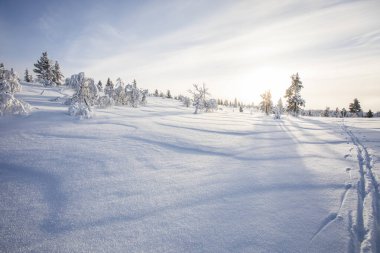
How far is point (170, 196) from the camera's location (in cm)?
377

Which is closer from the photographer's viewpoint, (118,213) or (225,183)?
(118,213)

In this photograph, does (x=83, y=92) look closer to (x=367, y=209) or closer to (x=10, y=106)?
(x=10, y=106)

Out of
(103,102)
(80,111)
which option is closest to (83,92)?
(80,111)

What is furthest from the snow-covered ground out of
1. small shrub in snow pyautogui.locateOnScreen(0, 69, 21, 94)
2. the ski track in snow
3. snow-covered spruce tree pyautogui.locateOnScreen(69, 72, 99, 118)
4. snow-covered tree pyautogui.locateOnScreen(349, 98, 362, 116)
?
snow-covered tree pyautogui.locateOnScreen(349, 98, 362, 116)

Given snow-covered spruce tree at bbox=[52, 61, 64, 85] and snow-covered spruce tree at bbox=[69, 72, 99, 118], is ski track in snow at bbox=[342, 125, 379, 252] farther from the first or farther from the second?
snow-covered spruce tree at bbox=[52, 61, 64, 85]

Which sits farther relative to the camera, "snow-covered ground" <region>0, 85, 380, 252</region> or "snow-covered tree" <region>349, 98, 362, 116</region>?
"snow-covered tree" <region>349, 98, 362, 116</region>

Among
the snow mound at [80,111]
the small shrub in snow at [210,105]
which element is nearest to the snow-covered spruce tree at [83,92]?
the snow mound at [80,111]

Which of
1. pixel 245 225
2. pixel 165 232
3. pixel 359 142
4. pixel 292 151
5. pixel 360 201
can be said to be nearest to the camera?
pixel 165 232

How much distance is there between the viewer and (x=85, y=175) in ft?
13.6

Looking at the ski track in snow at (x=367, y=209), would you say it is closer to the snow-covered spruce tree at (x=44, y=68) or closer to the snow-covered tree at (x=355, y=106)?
the snow-covered spruce tree at (x=44, y=68)

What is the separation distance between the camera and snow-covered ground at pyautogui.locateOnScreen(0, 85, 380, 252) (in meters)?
2.79

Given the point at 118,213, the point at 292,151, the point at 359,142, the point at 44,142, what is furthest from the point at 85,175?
the point at 359,142

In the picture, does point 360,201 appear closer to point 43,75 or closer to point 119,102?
point 119,102

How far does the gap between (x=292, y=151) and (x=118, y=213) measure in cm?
616
